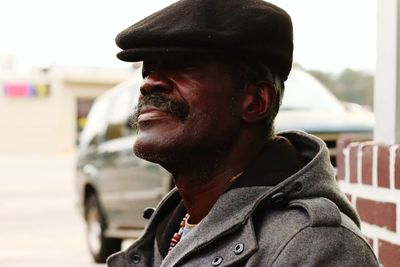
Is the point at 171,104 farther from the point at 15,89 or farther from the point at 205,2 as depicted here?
the point at 15,89

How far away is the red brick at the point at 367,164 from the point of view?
114 inches

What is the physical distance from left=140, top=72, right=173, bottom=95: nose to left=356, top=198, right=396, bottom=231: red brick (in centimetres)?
107

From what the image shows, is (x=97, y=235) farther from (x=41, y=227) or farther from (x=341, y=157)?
(x=341, y=157)

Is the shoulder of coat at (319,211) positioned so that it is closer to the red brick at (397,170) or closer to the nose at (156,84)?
the nose at (156,84)

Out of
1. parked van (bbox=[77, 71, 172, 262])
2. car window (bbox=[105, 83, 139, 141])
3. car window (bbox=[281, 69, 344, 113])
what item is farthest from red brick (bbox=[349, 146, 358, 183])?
car window (bbox=[105, 83, 139, 141])

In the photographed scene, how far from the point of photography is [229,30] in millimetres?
1826

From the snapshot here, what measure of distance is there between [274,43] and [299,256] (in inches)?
19.2

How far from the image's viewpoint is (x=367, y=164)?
291 centimetres

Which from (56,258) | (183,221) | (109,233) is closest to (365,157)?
(183,221)

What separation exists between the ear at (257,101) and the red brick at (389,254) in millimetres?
912

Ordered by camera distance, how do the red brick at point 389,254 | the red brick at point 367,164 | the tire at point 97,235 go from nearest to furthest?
1. the red brick at point 389,254
2. the red brick at point 367,164
3. the tire at point 97,235

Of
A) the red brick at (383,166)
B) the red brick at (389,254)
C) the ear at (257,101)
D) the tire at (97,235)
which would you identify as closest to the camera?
the ear at (257,101)

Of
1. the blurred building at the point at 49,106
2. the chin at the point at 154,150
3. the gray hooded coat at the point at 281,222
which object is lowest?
the blurred building at the point at 49,106

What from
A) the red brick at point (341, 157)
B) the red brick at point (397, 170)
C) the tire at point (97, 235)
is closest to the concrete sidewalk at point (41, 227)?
the tire at point (97, 235)
